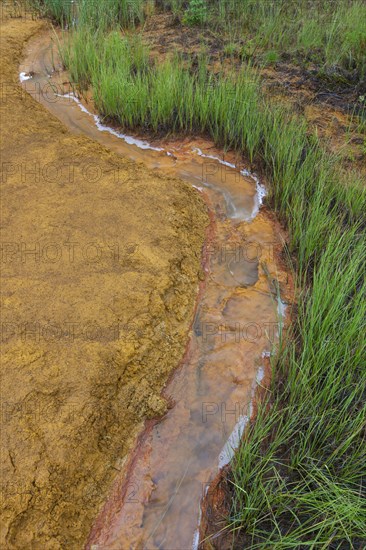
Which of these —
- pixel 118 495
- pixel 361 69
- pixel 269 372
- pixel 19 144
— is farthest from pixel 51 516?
pixel 361 69

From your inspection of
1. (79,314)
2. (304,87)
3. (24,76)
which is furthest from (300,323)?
(24,76)

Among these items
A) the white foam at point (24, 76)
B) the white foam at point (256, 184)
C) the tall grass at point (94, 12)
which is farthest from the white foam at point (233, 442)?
the tall grass at point (94, 12)

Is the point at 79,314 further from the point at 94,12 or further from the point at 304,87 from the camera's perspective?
the point at 94,12

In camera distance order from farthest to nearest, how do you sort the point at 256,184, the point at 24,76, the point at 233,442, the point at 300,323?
the point at 24,76, the point at 256,184, the point at 300,323, the point at 233,442

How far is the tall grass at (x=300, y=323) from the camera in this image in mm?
1752

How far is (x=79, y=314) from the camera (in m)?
2.23

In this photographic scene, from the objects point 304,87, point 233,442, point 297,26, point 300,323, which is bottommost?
point 233,442

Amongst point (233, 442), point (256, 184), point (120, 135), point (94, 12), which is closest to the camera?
point (233, 442)

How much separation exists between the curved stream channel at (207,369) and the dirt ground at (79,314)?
0.08m

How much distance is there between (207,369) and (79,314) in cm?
66

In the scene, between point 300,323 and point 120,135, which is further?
point 120,135

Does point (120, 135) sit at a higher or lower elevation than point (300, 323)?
higher

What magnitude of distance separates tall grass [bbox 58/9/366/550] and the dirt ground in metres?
0.53

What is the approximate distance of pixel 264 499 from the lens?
5.67 ft
